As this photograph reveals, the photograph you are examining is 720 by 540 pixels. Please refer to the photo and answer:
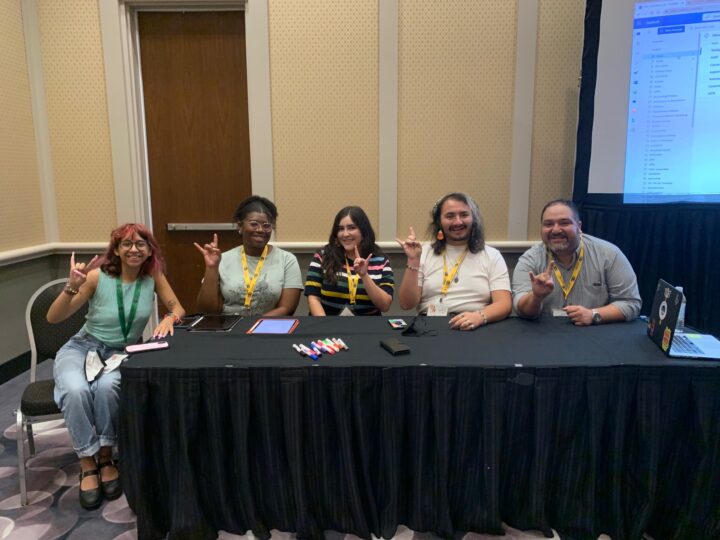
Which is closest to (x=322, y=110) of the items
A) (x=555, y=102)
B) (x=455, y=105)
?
(x=455, y=105)

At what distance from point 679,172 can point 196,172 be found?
3179 millimetres

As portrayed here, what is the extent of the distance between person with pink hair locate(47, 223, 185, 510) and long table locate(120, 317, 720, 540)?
0.37m

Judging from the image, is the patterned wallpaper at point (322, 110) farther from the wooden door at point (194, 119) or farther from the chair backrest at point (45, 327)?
the chair backrest at point (45, 327)

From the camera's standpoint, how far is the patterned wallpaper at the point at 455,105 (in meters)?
3.23

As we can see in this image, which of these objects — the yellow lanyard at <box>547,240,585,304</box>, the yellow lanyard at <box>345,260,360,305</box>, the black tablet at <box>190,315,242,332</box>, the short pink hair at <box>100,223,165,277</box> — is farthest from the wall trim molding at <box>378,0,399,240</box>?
the short pink hair at <box>100,223,165,277</box>

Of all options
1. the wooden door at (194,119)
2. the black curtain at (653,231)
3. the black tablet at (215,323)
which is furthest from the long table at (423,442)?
the wooden door at (194,119)

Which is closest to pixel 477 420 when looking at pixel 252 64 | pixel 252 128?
pixel 252 128

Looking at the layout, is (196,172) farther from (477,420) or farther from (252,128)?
(477,420)

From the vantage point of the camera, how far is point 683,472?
1618 millimetres

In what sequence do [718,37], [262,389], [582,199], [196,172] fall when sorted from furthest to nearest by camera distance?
[196,172] → [582,199] → [718,37] → [262,389]

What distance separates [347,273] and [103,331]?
1.15m

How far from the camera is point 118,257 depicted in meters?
2.20

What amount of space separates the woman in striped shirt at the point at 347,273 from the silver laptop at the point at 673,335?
3.71 feet

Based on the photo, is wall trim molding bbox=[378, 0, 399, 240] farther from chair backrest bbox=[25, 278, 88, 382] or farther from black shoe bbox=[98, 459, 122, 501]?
black shoe bbox=[98, 459, 122, 501]
